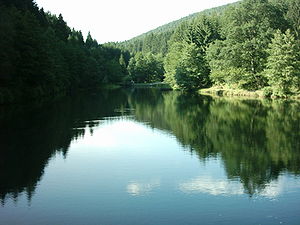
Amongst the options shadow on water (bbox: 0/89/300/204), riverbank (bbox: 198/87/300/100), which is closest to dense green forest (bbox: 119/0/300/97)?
riverbank (bbox: 198/87/300/100)

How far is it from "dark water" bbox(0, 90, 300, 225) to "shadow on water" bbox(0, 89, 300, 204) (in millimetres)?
56

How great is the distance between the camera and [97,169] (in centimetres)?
1920

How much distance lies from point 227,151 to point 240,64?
50.7 metres

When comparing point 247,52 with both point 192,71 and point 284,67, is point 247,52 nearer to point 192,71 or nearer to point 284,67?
point 284,67

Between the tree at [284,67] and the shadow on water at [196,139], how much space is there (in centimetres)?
1647

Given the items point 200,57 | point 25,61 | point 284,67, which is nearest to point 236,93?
point 284,67

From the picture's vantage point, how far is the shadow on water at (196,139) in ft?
58.0

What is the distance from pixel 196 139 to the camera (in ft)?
88.0

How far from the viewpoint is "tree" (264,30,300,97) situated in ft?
186

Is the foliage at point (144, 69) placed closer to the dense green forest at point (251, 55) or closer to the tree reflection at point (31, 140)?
the dense green forest at point (251, 55)

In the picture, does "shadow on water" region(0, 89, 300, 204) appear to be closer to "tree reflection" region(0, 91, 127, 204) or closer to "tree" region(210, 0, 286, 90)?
"tree reflection" region(0, 91, 127, 204)

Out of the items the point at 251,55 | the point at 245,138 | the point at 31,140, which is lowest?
the point at 245,138

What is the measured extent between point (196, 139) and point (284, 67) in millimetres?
36327

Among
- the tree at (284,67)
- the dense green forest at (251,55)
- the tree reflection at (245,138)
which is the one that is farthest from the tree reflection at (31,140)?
the dense green forest at (251,55)
